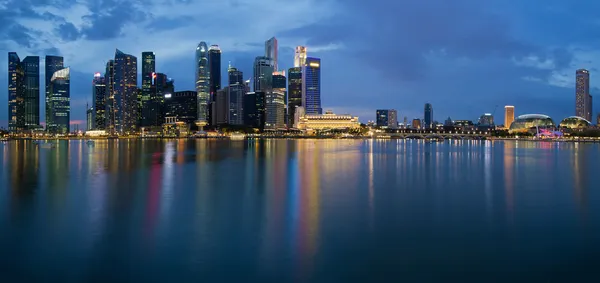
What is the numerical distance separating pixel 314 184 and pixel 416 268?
17.6 meters

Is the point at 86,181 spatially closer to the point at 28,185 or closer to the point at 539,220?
the point at 28,185

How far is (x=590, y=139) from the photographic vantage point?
171 m

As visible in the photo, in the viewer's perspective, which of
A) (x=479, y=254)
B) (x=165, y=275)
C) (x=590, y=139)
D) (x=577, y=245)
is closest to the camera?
(x=165, y=275)

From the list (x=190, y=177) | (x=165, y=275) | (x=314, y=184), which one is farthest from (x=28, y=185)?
(x=165, y=275)

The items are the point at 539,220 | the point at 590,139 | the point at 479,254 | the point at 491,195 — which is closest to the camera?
the point at 479,254

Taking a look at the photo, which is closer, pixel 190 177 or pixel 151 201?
pixel 151 201

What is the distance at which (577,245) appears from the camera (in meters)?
13.4

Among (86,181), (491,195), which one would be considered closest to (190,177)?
(86,181)

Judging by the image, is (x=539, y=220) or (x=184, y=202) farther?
(x=184, y=202)

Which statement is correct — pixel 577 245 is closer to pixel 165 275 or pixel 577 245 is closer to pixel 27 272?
pixel 165 275

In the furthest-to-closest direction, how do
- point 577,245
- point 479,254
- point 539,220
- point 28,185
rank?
point 28,185 → point 539,220 → point 577,245 → point 479,254

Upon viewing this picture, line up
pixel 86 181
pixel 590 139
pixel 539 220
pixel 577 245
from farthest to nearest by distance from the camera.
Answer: pixel 590 139 < pixel 86 181 < pixel 539 220 < pixel 577 245

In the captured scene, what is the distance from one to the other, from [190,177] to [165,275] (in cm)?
2245

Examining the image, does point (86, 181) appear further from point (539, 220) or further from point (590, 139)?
point (590, 139)
